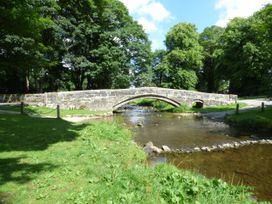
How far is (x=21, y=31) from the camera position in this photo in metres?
15.3

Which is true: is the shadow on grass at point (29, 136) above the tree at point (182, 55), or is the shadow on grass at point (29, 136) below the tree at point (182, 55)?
below

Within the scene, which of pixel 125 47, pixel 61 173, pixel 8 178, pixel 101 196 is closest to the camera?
pixel 101 196

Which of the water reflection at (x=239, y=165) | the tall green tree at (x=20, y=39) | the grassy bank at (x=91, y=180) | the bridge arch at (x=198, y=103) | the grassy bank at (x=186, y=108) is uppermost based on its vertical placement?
the tall green tree at (x=20, y=39)

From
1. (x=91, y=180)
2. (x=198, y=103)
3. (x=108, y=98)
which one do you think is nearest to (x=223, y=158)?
(x=91, y=180)

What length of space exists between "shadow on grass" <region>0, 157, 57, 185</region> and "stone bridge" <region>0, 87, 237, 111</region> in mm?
19705

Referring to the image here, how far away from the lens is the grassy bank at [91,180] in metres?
5.47

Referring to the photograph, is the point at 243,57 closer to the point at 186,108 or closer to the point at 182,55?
the point at 182,55

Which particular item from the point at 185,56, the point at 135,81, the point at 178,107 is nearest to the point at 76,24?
the point at 135,81

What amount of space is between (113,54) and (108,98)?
6.33 metres

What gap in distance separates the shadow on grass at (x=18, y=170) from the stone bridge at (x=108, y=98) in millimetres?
19705

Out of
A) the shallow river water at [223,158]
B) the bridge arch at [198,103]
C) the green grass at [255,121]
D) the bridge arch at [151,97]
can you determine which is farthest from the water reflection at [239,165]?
the bridge arch at [198,103]

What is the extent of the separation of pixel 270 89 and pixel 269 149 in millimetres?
5868

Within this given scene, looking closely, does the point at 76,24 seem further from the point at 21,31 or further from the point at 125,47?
the point at 21,31

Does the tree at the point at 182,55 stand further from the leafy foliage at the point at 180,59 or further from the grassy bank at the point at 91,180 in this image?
the grassy bank at the point at 91,180
